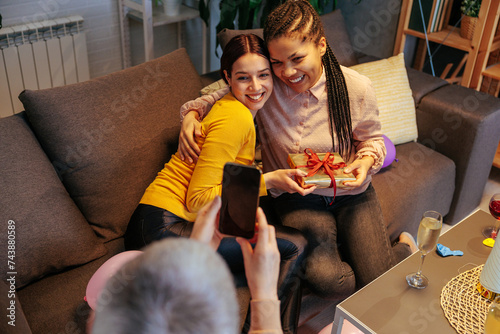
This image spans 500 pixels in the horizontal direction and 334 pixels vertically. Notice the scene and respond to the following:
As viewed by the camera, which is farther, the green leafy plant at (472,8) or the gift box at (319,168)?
the green leafy plant at (472,8)

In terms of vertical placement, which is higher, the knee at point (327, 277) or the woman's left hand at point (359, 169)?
the woman's left hand at point (359, 169)

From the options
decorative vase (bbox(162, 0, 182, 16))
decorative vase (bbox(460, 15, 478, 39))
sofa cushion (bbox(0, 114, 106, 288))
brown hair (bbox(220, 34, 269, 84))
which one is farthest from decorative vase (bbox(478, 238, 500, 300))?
decorative vase (bbox(162, 0, 182, 16))

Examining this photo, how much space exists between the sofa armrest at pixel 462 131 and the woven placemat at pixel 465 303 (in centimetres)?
85

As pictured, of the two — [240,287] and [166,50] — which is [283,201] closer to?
[240,287]

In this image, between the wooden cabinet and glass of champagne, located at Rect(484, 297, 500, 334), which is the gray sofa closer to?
glass of champagne, located at Rect(484, 297, 500, 334)

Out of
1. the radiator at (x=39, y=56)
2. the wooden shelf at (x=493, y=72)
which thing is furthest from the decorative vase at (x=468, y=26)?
the radiator at (x=39, y=56)

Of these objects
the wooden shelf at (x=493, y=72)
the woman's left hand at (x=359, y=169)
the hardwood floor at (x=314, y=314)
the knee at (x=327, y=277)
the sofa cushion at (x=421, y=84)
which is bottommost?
the hardwood floor at (x=314, y=314)

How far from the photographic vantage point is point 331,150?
5.67ft

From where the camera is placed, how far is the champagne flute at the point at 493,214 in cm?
170

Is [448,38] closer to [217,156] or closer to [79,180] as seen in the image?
[217,156]

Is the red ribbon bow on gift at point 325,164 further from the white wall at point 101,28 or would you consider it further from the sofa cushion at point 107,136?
the white wall at point 101,28

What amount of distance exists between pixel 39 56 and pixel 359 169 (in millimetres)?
1894

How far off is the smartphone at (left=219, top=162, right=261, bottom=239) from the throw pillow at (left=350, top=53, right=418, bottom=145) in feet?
4.66

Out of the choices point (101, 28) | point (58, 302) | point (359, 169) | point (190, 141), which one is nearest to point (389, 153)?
point (359, 169)
